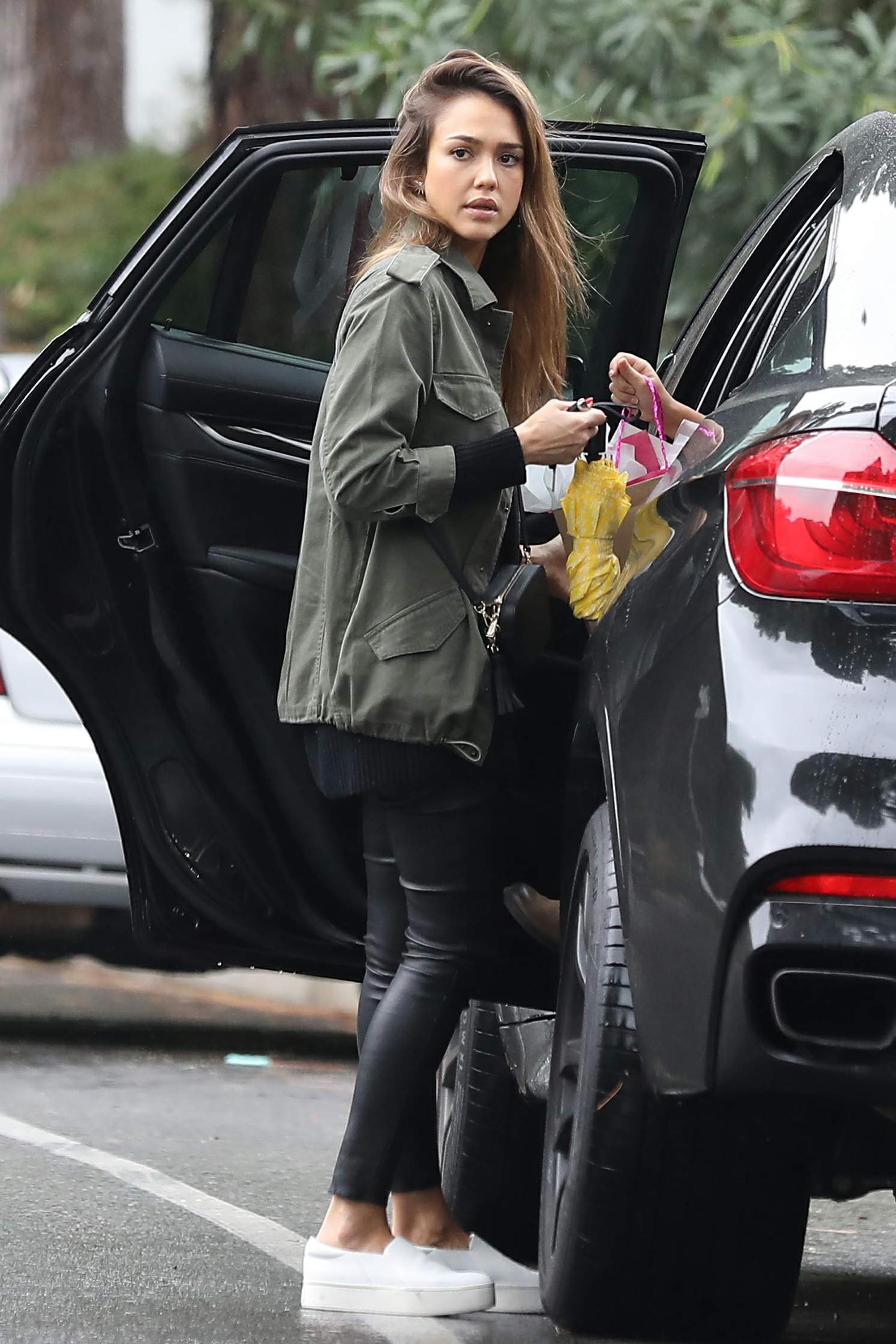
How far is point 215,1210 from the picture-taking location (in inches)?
157

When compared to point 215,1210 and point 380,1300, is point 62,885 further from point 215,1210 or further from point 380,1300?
point 380,1300

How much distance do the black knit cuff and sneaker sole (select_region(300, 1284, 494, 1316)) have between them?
110 cm

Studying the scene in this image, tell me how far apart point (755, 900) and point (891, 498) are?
1.38 feet

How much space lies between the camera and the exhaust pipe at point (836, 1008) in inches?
87.8

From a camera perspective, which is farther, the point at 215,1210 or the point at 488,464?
the point at 215,1210

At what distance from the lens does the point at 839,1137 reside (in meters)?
2.65

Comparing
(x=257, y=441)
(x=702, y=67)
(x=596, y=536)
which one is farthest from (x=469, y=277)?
(x=702, y=67)

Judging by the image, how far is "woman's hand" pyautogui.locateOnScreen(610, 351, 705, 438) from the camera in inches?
120

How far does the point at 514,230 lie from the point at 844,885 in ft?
4.55

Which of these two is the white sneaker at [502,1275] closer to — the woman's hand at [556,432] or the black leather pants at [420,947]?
the black leather pants at [420,947]

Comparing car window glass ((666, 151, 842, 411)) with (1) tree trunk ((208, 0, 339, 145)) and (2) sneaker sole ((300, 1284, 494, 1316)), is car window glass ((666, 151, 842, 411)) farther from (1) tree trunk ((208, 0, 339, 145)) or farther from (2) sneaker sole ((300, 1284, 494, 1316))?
(1) tree trunk ((208, 0, 339, 145))

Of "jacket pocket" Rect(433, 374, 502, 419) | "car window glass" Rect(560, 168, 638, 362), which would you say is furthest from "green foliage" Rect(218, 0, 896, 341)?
"jacket pocket" Rect(433, 374, 502, 419)

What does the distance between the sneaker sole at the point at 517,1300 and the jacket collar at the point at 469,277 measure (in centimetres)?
140

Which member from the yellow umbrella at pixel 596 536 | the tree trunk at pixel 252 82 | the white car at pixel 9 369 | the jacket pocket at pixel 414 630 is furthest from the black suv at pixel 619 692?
the tree trunk at pixel 252 82
